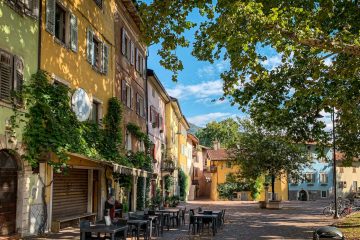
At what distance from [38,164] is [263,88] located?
8698mm

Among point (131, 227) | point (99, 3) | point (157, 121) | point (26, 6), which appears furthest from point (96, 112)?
point (157, 121)

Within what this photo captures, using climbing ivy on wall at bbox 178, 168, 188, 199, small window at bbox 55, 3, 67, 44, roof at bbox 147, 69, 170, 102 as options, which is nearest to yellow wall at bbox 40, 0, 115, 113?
small window at bbox 55, 3, 67, 44

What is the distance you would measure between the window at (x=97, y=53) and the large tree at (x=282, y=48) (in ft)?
21.5

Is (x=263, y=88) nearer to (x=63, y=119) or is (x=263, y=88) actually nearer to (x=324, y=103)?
(x=324, y=103)

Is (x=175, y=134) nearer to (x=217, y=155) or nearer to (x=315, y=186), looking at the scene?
(x=217, y=155)

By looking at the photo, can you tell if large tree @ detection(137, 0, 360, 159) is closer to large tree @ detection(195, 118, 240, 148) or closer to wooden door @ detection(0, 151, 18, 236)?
wooden door @ detection(0, 151, 18, 236)

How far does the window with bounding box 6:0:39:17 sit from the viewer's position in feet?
46.3

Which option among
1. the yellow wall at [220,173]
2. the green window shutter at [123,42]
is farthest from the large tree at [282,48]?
the yellow wall at [220,173]

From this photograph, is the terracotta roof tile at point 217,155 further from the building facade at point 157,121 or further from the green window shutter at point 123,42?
the green window shutter at point 123,42

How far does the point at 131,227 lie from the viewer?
15.1 metres

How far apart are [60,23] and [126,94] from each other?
32.4ft

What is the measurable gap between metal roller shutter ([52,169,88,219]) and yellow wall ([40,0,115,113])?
12.1 ft

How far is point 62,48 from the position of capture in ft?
58.6

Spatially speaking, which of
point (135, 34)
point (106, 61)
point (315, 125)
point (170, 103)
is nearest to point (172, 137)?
point (170, 103)
